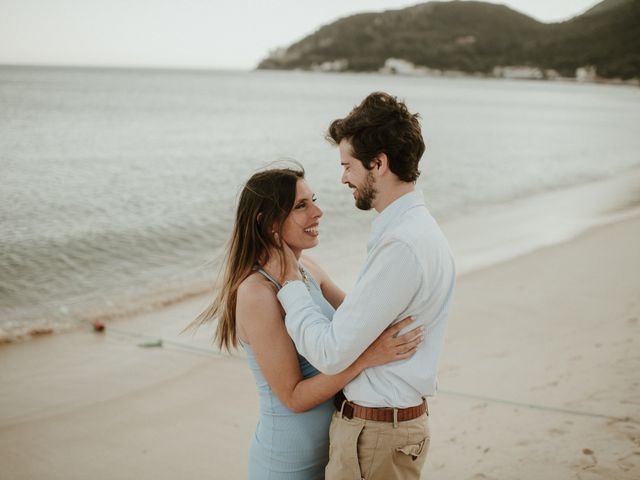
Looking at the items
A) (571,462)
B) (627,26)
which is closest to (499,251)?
(571,462)

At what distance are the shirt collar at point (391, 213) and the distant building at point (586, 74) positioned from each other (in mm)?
155229

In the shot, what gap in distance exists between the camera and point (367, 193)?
2.34 metres

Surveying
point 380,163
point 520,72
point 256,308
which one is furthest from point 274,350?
point 520,72

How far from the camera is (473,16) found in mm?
165500

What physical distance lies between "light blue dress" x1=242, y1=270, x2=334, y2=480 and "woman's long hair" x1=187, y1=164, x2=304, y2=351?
12 cm

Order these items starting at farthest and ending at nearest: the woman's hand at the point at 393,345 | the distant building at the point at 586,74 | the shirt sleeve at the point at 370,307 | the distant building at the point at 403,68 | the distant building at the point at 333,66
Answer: the distant building at the point at 333,66 → the distant building at the point at 403,68 → the distant building at the point at 586,74 → the woman's hand at the point at 393,345 → the shirt sleeve at the point at 370,307

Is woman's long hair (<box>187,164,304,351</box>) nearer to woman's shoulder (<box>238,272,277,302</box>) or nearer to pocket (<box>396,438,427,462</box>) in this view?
woman's shoulder (<box>238,272,277,302</box>)

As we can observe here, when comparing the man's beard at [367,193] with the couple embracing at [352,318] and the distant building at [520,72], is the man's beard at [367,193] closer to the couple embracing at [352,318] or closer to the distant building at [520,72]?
the couple embracing at [352,318]

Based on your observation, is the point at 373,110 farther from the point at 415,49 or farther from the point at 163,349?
the point at 415,49

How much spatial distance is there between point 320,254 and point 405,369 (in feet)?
34.9

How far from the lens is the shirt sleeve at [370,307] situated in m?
2.01

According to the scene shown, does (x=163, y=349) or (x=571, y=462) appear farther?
(x=163, y=349)

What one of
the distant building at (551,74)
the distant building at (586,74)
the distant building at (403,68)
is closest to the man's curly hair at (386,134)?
the distant building at (586,74)

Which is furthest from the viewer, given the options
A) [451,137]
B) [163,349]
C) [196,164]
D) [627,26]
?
[627,26]
